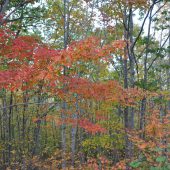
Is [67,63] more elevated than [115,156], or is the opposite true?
[67,63]

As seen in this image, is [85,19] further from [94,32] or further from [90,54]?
[90,54]

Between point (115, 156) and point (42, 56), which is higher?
point (42, 56)

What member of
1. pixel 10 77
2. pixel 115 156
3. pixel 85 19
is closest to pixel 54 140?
pixel 115 156

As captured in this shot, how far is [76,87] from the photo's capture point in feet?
26.5

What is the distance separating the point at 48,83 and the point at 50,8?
565cm

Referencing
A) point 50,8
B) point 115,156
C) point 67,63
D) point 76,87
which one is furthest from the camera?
point 115,156

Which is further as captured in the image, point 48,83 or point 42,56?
point 48,83

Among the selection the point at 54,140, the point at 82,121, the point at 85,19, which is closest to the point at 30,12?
the point at 85,19

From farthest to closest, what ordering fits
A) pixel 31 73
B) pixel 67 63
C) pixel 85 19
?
pixel 85 19, pixel 31 73, pixel 67 63

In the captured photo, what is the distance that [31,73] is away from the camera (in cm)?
674

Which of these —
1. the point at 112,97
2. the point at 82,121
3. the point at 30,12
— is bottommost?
the point at 82,121

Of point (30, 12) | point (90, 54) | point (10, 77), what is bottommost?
point (10, 77)

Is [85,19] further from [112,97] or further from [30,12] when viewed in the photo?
[112,97]

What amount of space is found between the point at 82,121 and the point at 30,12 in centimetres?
533
